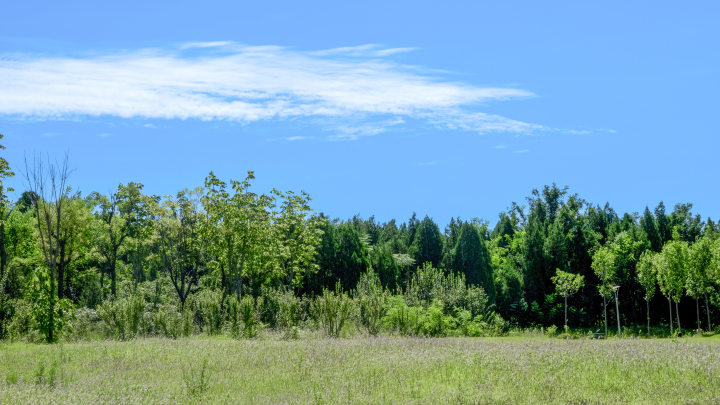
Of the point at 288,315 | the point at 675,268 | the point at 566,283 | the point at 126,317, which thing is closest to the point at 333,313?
the point at 288,315

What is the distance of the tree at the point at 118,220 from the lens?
36812mm

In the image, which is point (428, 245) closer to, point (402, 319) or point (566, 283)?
point (566, 283)

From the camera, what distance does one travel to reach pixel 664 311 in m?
38.1

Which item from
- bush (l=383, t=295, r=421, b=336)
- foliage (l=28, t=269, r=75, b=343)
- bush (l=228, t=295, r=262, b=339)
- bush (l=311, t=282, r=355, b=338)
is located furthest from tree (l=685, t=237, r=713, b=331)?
foliage (l=28, t=269, r=75, b=343)

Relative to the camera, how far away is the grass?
23.3ft

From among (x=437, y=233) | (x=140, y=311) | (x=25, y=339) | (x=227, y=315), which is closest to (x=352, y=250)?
(x=437, y=233)

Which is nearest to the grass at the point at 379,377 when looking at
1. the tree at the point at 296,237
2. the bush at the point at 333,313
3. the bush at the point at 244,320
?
the bush at the point at 333,313

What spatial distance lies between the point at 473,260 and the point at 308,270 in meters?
12.0

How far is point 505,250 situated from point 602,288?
1442 cm

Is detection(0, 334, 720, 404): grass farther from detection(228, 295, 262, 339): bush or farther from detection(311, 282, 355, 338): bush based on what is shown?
detection(228, 295, 262, 339): bush

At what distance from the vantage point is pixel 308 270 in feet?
106

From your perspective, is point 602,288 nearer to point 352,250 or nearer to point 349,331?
point 352,250

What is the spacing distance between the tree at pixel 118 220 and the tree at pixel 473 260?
21.4 meters

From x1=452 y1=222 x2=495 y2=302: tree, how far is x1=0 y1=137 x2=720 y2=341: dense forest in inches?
3.9
